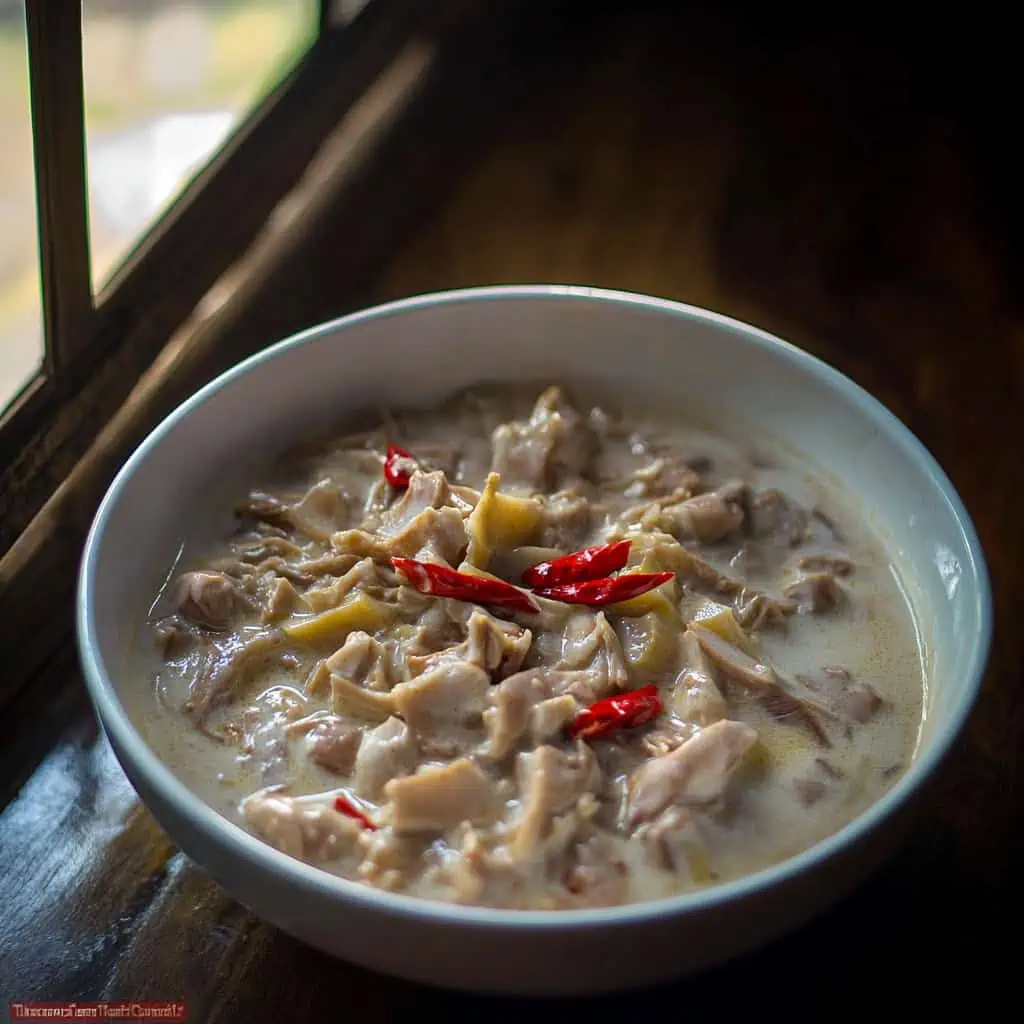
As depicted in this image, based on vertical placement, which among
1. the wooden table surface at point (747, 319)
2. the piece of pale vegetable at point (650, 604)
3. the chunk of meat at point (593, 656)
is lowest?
the wooden table surface at point (747, 319)

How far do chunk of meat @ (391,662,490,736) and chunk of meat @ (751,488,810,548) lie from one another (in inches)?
21.1

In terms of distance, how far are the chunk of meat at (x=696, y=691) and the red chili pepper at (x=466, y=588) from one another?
19 centimetres

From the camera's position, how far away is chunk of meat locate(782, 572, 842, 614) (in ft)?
5.41

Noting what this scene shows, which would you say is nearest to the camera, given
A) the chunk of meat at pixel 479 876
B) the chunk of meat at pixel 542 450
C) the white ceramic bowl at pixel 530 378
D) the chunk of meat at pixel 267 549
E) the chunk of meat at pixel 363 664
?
the white ceramic bowl at pixel 530 378

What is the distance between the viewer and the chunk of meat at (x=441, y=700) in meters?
1.41

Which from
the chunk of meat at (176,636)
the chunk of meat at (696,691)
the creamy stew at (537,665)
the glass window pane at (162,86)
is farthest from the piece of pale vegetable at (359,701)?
the glass window pane at (162,86)

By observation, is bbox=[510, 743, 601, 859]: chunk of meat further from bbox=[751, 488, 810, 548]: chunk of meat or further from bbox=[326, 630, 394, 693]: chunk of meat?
bbox=[751, 488, 810, 548]: chunk of meat

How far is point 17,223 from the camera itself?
1.72 meters

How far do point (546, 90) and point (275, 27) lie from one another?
0.79 meters

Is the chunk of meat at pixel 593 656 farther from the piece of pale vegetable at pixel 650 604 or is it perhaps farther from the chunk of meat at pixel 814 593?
the chunk of meat at pixel 814 593

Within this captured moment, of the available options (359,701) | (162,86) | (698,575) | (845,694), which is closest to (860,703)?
(845,694)

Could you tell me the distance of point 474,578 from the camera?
1562 mm

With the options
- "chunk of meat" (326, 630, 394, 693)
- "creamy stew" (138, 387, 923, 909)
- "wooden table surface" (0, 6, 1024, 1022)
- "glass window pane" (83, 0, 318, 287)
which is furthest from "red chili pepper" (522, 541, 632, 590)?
"glass window pane" (83, 0, 318, 287)

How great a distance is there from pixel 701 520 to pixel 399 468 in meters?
0.42
